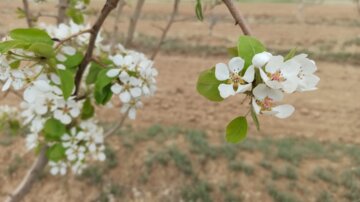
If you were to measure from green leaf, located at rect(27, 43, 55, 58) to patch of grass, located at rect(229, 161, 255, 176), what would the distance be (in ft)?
14.8

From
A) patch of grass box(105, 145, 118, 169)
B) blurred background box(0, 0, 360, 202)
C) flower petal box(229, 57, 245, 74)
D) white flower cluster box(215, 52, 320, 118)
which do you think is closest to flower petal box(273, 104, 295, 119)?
white flower cluster box(215, 52, 320, 118)

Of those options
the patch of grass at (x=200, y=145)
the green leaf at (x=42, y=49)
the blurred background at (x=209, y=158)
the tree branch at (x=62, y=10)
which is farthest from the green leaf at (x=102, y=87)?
the patch of grass at (x=200, y=145)

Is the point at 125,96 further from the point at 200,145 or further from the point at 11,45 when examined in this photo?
the point at 200,145

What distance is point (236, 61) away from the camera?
93 centimetres

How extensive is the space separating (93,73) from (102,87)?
0.23 meters

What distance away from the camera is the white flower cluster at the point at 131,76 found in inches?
66.0

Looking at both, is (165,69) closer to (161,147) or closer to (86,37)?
(161,147)

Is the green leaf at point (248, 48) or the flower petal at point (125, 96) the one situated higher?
the green leaf at point (248, 48)

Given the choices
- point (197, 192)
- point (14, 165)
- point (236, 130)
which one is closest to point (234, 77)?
point (236, 130)

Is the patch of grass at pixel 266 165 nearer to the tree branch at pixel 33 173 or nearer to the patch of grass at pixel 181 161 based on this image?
the patch of grass at pixel 181 161

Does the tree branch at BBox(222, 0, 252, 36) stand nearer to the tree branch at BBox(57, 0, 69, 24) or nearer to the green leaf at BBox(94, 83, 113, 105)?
the green leaf at BBox(94, 83, 113, 105)

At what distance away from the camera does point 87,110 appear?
81.5 inches

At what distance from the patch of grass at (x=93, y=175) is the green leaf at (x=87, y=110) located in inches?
140

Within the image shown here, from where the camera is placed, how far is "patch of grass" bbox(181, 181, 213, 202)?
5207 millimetres
